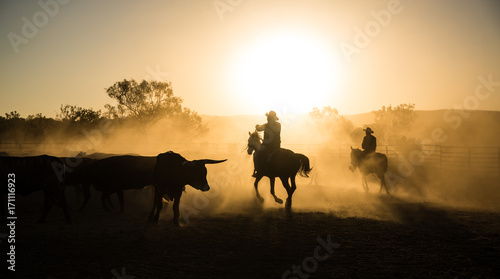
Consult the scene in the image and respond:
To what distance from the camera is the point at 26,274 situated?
4992 millimetres

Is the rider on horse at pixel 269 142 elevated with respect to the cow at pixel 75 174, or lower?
elevated

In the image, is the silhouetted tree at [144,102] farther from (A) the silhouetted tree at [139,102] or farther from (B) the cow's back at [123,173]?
(B) the cow's back at [123,173]

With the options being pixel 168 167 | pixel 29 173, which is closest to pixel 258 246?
pixel 168 167

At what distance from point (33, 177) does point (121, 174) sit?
2.04 m

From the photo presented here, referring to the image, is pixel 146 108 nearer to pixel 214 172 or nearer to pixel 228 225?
pixel 214 172

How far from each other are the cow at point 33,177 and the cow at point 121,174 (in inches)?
60.9

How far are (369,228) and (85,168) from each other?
24.8ft

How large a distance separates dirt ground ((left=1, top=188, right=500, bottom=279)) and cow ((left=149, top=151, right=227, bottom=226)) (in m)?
0.66

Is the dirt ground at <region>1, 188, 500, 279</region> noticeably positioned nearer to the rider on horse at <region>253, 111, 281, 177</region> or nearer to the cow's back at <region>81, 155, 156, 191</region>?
the cow's back at <region>81, 155, 156, 191</region>

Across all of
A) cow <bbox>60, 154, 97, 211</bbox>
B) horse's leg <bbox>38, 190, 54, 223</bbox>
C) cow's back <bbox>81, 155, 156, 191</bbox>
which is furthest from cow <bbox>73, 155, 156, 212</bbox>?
horse's leg <bbox>38, 190, 54, 223</bbox>

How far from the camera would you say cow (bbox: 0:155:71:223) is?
8.22m

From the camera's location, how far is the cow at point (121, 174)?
9.64 m

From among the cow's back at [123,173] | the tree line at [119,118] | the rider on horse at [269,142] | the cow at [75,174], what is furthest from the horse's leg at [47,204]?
the tree line at [119,118]

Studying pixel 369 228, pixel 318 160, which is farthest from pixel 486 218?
pixel 318 160
